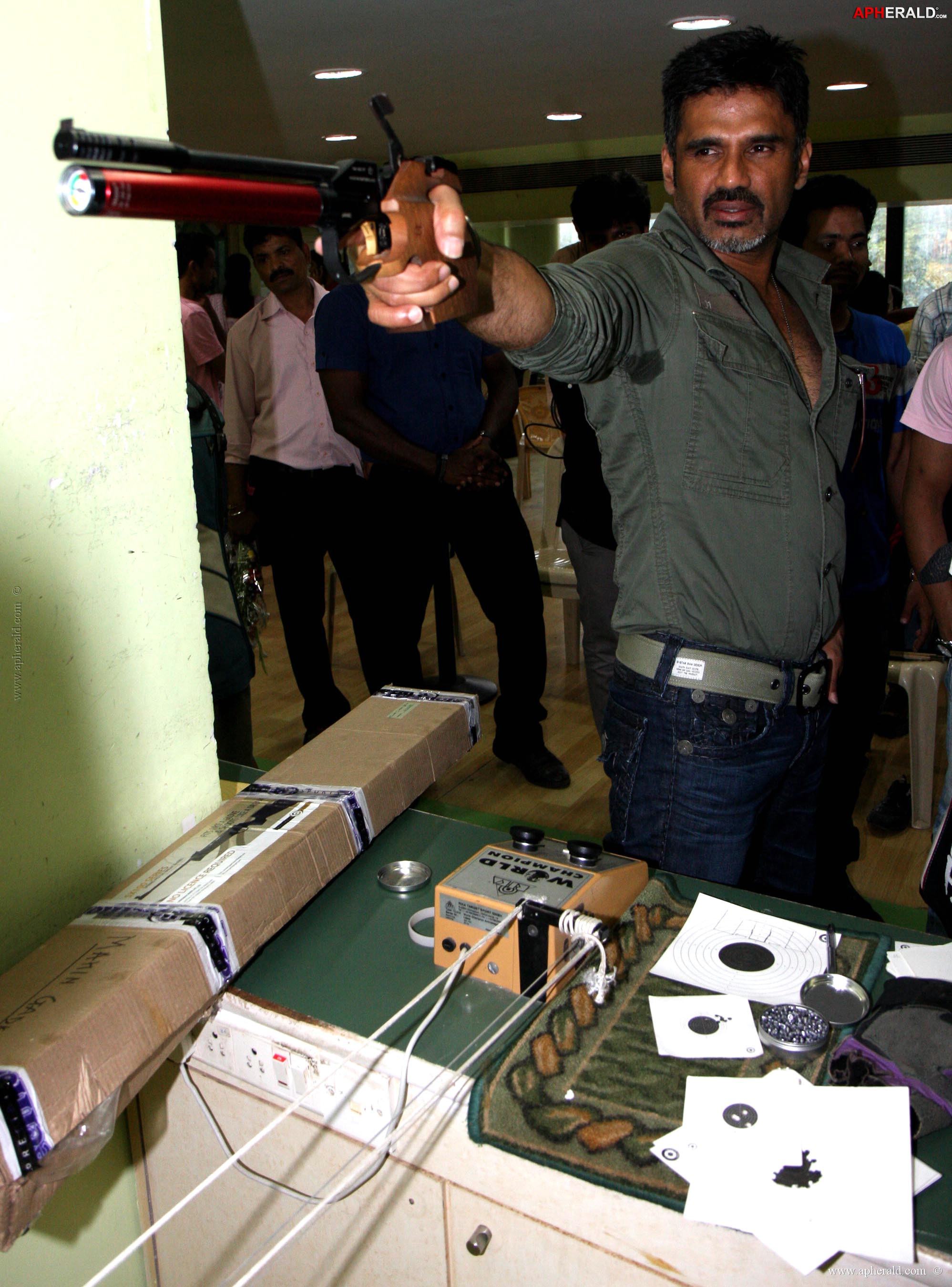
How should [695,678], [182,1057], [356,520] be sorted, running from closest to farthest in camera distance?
1. [182,1057]
2. [695,678]
3. [356,520]

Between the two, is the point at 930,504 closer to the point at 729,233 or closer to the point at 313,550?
the point at 729,233

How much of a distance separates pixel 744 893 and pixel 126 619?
0.80 meters

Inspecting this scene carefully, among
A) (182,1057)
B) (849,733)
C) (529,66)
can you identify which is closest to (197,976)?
(182,1057)

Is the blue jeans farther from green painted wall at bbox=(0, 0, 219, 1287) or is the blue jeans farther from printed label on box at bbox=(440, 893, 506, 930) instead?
green painted wall at bbox=(0, 0, 219, 1287)

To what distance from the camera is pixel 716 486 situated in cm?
127

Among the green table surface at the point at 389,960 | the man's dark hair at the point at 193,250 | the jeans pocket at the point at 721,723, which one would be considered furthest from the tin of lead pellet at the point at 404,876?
the man's dark hair at the point at 193,250

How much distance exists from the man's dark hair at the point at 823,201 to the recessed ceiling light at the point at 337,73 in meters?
3.01

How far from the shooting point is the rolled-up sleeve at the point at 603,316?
1.07 metres

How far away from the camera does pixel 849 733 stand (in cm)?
207

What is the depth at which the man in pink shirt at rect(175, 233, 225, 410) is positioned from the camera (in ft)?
12.2

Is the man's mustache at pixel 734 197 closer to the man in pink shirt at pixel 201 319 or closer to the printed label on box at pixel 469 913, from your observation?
the printed label on box at pixel 469 913

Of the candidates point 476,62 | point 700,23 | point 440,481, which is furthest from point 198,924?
point 476,62

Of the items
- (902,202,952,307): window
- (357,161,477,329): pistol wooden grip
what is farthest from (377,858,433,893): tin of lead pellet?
(902,202,952,307): window

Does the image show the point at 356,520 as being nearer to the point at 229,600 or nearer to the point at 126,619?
the point at 229,600
